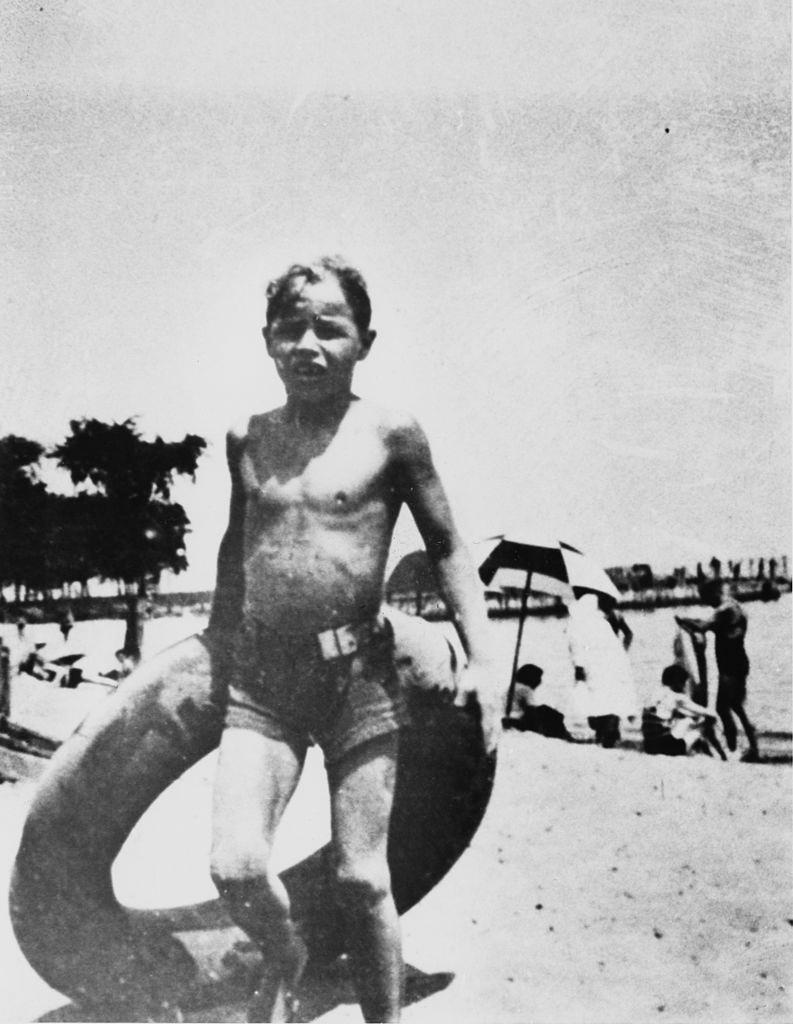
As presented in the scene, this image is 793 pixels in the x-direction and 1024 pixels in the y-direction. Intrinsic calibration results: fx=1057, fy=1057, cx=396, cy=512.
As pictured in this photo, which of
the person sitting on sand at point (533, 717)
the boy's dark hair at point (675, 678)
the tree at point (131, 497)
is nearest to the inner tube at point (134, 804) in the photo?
the tree at point (131, 497)

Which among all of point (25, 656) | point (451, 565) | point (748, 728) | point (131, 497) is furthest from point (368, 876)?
point (748, 728)

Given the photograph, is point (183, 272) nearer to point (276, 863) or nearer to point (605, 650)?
point (276, 863)

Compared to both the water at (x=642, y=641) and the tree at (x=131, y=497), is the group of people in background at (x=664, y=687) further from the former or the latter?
the tree at (x=131, y=497)

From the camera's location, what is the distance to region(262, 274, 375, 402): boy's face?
116 inches

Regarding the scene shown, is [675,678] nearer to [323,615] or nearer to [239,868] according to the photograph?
[323,615]

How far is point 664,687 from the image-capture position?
5020mm

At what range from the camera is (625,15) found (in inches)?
145

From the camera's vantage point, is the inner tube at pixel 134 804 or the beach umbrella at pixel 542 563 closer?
the inner tube at pixel 134 804

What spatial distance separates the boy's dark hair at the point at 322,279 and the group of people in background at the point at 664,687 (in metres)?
1.74

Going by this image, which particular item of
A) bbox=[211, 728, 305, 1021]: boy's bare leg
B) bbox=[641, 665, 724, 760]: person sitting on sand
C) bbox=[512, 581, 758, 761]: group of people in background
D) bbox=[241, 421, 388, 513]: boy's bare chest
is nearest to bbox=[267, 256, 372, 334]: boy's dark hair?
bbox=[241, 421, 388, 513]: boy's bare chest

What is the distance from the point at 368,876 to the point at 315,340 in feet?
4.76

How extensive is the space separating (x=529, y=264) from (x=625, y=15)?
95 centimetres

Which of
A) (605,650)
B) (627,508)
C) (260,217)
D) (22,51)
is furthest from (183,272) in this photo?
(605,650)

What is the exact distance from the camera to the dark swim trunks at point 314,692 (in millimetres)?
2879
